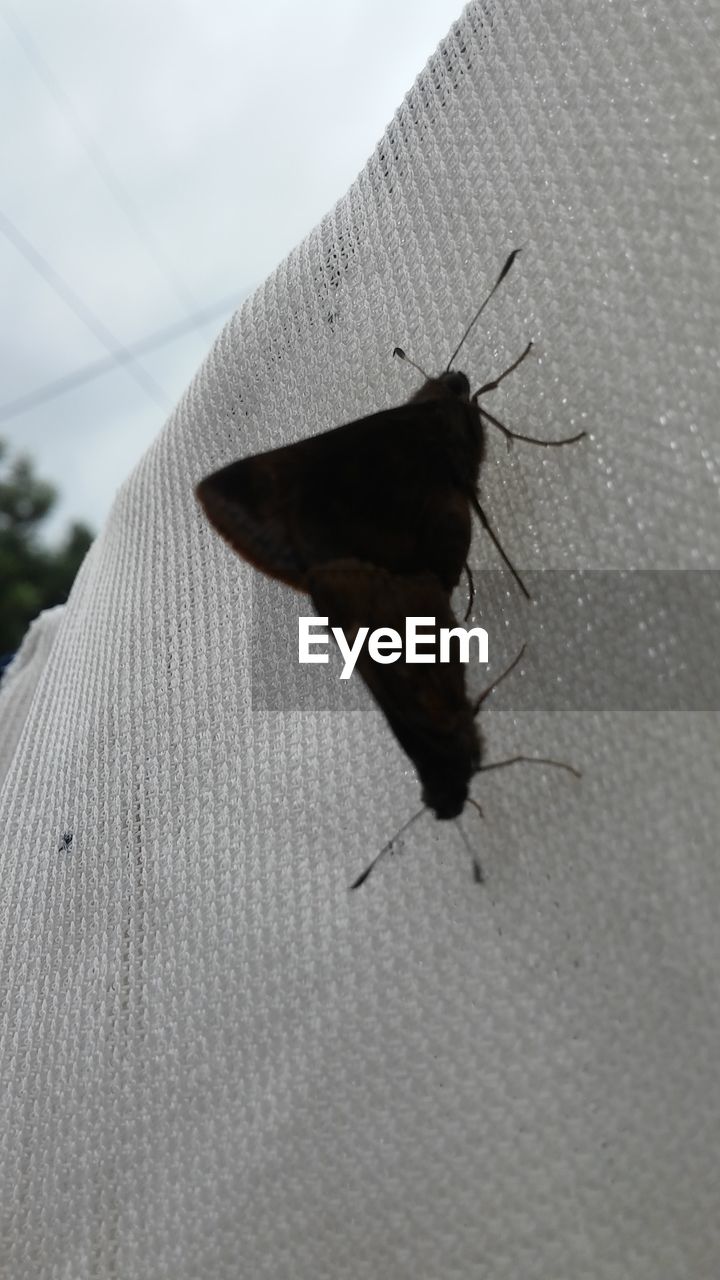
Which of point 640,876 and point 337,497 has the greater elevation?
point 337,497

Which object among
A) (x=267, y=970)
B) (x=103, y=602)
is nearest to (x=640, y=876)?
→ (x=267, y=970)

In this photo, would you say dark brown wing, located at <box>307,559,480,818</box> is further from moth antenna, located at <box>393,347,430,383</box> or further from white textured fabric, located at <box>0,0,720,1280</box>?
moth antenna, located at <box>393,347,430,383</box>

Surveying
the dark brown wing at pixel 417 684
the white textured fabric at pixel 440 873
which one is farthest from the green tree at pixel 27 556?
the dark brown wing at pixel 417 684

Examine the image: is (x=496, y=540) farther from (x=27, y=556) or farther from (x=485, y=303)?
(x=27, y=556)

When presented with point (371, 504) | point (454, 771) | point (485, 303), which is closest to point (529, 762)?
point (454, 771)

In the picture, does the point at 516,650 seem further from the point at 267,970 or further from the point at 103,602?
the point at 103,602

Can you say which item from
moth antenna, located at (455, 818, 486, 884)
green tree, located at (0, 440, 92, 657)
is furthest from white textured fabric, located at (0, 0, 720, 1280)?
green tree, located at (0, 440, 92, 657)
